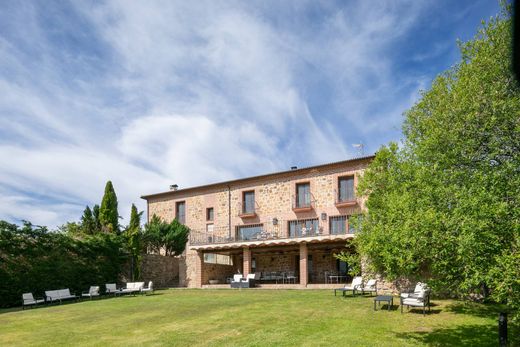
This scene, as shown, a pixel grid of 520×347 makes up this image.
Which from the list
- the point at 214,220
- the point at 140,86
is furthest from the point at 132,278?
the point at 140,86

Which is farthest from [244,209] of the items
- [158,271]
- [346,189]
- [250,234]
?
[346,189]

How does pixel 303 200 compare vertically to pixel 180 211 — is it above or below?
above

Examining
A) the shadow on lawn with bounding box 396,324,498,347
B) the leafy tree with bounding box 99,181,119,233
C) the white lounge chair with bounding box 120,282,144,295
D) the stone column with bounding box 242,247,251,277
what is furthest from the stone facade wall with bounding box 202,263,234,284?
the shadow on lawn with bounding box 396,324,498,347

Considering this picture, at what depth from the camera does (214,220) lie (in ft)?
94.2

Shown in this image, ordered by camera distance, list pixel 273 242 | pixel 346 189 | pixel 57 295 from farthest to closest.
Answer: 1. pixel 346 189
2. pixel 273 242
3. pixel 57 295

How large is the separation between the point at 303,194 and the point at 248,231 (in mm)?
4701

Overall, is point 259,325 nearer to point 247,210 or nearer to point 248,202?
point 247,210

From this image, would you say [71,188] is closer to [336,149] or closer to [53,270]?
[53,270]

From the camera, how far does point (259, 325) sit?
9617 mm

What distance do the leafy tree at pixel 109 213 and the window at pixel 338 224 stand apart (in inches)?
532

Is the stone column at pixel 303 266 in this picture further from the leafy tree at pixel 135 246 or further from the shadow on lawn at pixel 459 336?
the shadow on lawn at pixel 459 336

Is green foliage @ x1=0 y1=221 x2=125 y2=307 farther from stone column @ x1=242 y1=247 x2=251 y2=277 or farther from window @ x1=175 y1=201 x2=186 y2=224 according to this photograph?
window @ x1=175 y1=201 x2=186 y2=224

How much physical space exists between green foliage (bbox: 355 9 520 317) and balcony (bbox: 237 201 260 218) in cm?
1577

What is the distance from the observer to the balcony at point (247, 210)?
26.9 m
